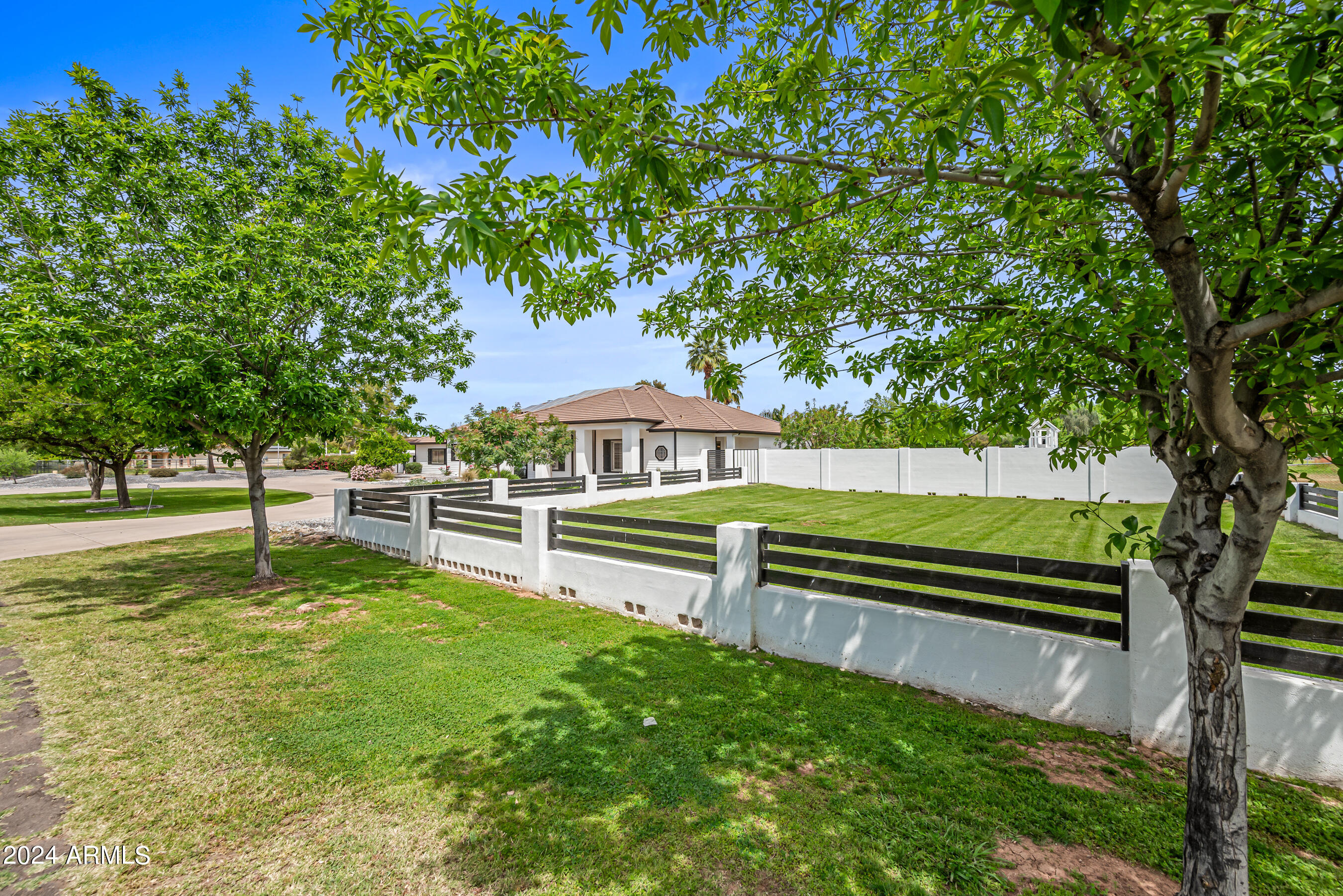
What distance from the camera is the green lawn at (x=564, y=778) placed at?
2.72 metres

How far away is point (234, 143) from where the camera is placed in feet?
27.2

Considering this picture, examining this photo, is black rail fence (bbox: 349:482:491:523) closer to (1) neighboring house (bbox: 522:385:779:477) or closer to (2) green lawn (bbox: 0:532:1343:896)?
(2) green lawn (bbox: 0:532:1343:896)

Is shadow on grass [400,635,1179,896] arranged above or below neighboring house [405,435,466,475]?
below

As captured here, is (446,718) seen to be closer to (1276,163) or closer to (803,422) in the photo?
(1276,163)

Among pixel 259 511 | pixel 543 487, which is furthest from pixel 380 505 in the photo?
pixel 543 487

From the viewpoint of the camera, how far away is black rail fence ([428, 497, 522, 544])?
8703 millimetres

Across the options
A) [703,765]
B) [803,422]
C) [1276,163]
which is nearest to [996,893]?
[703,765]

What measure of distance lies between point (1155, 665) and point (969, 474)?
62.6ft

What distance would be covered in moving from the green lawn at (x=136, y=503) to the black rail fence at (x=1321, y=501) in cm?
3070

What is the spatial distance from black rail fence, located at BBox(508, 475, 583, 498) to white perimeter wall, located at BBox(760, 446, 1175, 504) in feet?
36.4

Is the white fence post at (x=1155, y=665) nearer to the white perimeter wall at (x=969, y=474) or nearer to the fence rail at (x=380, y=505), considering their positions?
the fence rail at (x=380, y=505)

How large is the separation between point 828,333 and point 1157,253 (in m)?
2.12

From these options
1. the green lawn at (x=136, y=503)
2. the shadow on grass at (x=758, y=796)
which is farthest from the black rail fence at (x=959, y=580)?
the green lawn at (x=136, y=503)

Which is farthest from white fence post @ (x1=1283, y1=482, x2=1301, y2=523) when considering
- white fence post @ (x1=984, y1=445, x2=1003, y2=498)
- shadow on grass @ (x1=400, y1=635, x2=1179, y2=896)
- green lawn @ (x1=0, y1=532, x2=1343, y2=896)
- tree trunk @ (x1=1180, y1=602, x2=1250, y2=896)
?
tree trunk @ (x1=1180, y1=602, x2=1250, y2=896)
